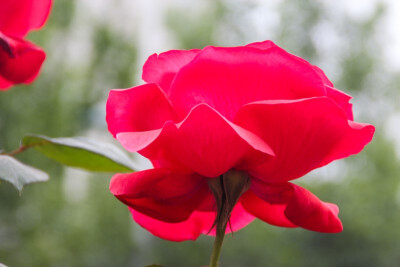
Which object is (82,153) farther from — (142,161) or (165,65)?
(142,161)

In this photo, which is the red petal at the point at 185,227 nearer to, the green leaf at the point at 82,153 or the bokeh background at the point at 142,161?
the green leaf at the point at 82,153

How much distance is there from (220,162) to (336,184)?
4.35 meters


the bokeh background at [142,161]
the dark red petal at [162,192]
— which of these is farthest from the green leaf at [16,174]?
the bokeh background at [142,161]

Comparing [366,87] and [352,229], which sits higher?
[366,87]

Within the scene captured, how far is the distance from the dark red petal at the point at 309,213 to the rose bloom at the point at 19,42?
86 millimetres

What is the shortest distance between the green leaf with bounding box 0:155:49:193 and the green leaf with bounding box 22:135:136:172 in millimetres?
27

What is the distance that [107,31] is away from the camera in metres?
4.60

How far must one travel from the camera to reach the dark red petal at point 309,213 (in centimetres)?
15

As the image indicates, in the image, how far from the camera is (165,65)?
152 mm

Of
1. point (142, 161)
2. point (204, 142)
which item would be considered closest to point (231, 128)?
point (204, 142)

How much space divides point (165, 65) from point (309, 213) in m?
0.05

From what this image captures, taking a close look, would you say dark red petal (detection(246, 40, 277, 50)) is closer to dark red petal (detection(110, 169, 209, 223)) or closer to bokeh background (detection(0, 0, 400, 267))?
dark red petal (detection(110, 169, 209, 223))

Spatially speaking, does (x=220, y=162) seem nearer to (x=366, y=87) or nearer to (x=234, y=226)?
(x=234, y=226)

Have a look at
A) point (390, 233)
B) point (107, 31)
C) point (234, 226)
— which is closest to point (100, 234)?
point (107, 31)
